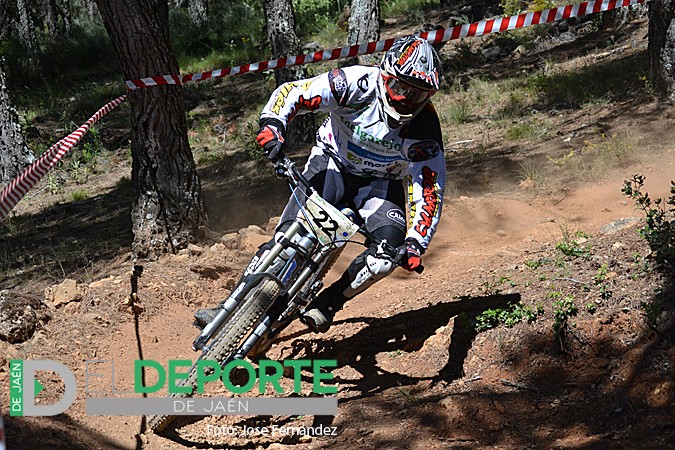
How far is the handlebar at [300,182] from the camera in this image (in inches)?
170

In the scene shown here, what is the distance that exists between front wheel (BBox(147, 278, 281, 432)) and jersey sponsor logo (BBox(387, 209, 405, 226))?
1004 mm

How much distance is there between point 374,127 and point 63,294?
9.18 feet

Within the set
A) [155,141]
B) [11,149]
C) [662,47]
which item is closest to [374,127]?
[155,141]

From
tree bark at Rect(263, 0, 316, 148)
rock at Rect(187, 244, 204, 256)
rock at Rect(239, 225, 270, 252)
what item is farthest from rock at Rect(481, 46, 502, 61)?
rock at Rect(187, 244, 204, 256)

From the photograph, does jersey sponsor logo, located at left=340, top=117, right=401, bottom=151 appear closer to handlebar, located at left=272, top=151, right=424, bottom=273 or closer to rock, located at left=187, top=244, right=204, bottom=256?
handlebar, located at left=272, top=151, right=424, bottom=273

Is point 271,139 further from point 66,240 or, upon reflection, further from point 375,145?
point 66,240

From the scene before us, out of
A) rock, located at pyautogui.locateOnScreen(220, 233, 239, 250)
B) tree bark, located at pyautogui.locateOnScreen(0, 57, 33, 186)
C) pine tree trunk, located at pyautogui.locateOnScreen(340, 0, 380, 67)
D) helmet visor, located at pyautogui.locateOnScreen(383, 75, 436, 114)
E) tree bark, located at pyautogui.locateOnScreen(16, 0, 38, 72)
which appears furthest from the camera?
tree bark, located at pyautogui.locateOnScreen(16, 0, 38, 72)

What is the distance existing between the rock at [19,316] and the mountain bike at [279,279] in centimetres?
129

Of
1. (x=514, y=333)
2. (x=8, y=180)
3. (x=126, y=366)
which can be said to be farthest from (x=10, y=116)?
(x=514, y=333)

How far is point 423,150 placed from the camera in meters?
4.90

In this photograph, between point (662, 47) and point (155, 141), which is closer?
point (155, 141)

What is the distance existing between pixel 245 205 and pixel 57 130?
8.98m

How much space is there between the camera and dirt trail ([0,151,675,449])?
13.7 feet

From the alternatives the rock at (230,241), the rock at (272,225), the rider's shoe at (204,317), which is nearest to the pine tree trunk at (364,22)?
the rock at (272,225)
